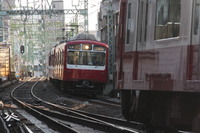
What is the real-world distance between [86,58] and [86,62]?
0.19m

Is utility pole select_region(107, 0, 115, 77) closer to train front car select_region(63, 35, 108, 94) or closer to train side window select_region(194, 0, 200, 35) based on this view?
train front car select_region(63, 35, 108, 94)

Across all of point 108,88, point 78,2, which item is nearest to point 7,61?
point 78,2

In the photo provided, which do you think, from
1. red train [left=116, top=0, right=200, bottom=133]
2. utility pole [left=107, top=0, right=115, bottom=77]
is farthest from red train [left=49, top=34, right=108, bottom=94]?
red train [left=116, top=0, right=200, bottom=133]

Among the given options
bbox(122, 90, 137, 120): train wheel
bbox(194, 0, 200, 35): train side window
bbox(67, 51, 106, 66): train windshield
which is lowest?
bbox(122, 90, 137, 120): train wheel

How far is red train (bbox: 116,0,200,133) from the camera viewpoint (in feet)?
13.8

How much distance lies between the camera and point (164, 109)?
5438 mm

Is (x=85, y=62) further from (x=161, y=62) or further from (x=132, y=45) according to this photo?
(x=161, y=62)

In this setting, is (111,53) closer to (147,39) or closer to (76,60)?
(76,60)

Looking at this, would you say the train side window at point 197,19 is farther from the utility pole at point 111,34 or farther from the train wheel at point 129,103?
the utility pole at point 111,34

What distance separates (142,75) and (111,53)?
17057mm

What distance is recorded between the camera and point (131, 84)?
6.12m

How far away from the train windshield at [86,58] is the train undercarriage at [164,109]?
1352cm

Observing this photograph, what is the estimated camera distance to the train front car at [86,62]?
2038cm

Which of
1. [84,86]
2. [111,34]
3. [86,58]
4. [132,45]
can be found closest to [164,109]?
[132,45]
